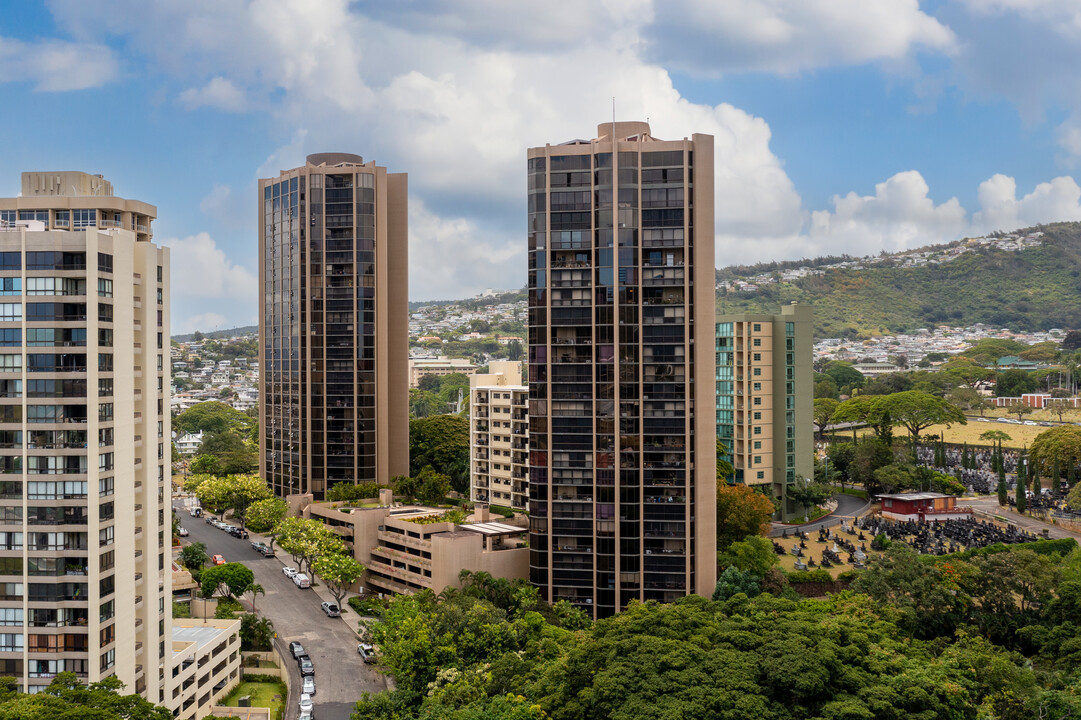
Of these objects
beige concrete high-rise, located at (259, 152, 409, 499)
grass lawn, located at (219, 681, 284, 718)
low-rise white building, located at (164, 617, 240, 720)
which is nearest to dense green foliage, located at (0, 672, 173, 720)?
low-rise white building, located at (164, 617, 240, 720)

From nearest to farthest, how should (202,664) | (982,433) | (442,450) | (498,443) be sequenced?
1. (202,664)
2. (498,443)
3. (442,450)
4. (982,433)

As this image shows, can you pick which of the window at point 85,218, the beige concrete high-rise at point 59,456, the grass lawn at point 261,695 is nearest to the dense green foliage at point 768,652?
the grass lawn at point 261,695

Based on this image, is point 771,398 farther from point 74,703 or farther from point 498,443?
point 74,703

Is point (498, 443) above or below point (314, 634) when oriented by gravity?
above

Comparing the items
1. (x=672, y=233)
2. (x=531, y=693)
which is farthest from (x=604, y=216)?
(x=531, y=693)

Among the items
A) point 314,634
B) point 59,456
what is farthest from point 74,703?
point 314,634

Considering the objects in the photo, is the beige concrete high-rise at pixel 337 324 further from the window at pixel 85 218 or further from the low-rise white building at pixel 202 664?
the window at pixel 85 218

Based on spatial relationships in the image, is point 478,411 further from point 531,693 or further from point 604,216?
point 531,693

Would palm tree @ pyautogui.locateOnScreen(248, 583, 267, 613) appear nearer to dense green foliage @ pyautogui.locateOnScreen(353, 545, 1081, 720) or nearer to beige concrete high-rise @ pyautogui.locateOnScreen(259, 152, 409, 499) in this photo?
dense green foliage @ pyautogui.locateOnScreen(353, 545, 1081, 720)
